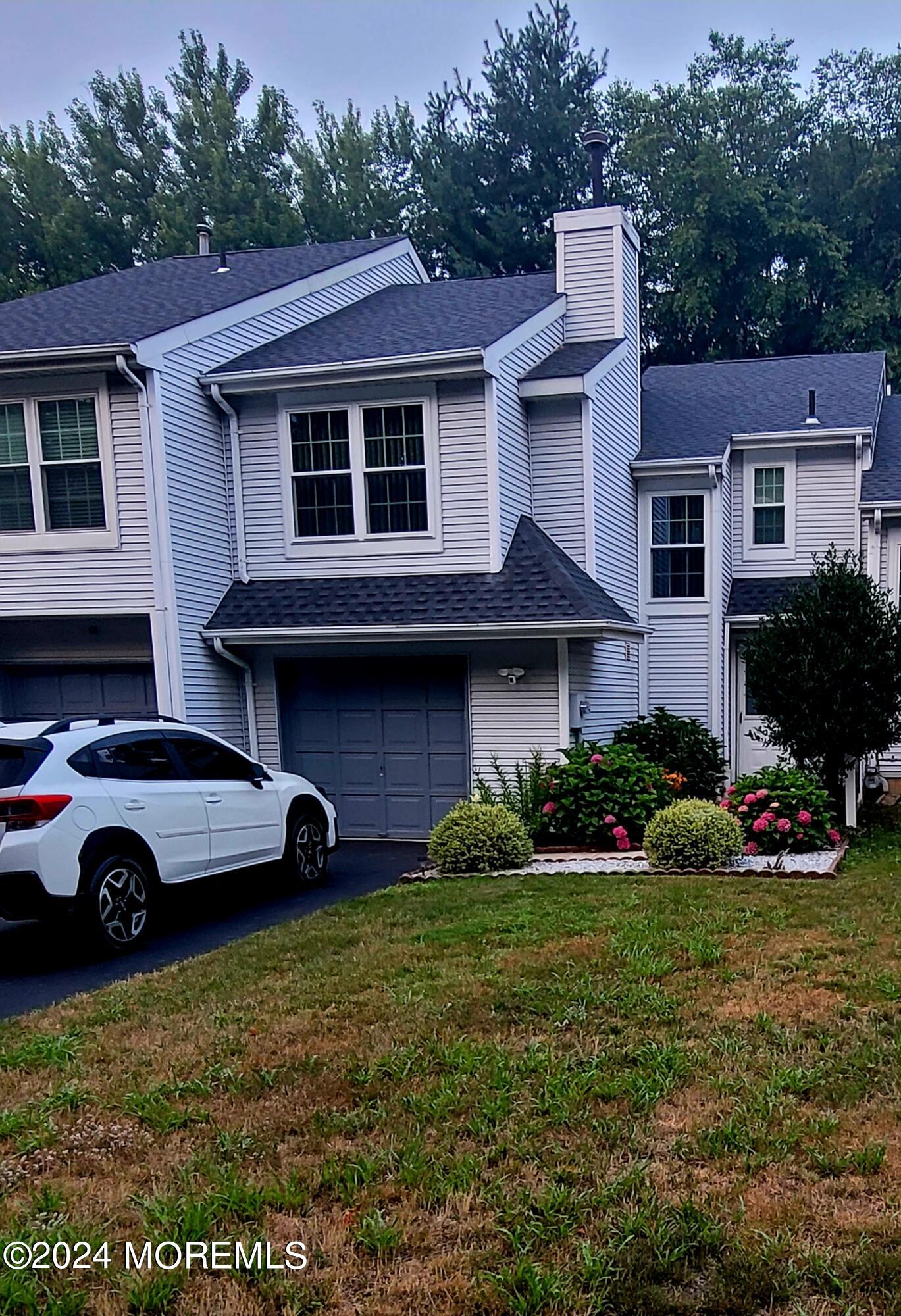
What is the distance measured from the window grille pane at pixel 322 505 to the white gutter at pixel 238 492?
0.72 meters

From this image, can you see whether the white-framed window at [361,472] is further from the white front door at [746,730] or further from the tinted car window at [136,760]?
the white front door at [746,730]

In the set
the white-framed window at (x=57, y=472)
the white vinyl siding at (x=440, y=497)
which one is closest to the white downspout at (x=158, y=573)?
the white-framed window at (x=57, y=472)

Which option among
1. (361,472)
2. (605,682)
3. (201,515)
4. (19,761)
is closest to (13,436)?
(201,515)

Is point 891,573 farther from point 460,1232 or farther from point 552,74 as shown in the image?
point 552,74

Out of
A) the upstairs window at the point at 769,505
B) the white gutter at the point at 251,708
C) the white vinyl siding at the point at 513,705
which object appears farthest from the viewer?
the upstairs window at the point at 769,505

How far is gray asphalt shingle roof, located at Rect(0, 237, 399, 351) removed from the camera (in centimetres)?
1118

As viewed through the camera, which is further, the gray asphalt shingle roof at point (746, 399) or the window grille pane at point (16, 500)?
the gray asphalt shingle roof at point (746, 399)

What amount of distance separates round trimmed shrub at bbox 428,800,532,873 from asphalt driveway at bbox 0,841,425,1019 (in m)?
0.63

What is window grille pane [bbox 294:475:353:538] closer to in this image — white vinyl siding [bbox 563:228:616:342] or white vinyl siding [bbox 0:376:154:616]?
white vinyl siding [bbox 0:376:154:616]

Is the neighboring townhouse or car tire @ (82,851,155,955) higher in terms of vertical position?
the neighboring townhouse

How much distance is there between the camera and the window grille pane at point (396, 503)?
11.5m

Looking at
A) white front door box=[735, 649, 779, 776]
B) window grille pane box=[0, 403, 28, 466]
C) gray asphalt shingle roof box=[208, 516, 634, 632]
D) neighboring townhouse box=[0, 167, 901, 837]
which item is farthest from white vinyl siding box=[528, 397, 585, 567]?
window grille pane box=[0, 403, 28, 466]

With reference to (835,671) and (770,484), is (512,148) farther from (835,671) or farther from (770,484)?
(835,671)

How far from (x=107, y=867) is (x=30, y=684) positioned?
6.34 metres
